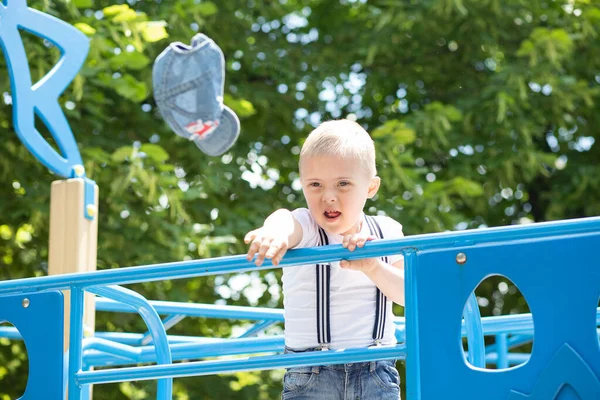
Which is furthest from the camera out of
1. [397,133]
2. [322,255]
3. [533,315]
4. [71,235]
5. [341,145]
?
[397,133]

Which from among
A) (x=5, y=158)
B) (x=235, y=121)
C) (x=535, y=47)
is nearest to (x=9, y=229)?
(x=5, y=158)

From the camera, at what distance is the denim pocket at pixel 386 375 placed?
109 inches

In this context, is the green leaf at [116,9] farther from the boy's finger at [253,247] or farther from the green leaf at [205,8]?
the boy's finger at [253,247]

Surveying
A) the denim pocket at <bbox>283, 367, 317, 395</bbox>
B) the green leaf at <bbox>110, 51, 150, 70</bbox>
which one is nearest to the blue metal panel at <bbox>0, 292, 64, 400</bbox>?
the denim pocket at <bbox>283, 367, 317, 395</bbox>

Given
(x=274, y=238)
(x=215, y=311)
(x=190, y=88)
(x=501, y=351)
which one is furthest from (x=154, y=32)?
(x=274, y=238)

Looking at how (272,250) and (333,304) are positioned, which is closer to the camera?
(272,250)

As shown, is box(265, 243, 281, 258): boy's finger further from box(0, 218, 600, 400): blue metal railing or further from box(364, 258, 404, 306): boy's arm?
box(364, 258, 404, 306): boy's arm

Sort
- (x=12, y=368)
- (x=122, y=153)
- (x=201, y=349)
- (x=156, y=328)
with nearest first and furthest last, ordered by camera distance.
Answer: (x=156, y=328) → (x=201, y=349) → (x=122, y=153) → (x=12, y=368)

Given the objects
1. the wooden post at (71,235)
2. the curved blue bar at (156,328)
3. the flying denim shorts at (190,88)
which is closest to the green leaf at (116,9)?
the flying denim shorts at (190,88)

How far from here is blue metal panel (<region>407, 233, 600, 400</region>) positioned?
2143 mm

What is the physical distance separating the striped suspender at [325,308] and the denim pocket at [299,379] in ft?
0.27

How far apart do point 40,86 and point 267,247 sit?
2.49m

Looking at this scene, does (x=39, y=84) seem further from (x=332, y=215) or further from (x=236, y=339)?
(x=332, y=215)

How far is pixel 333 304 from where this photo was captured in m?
2.76
